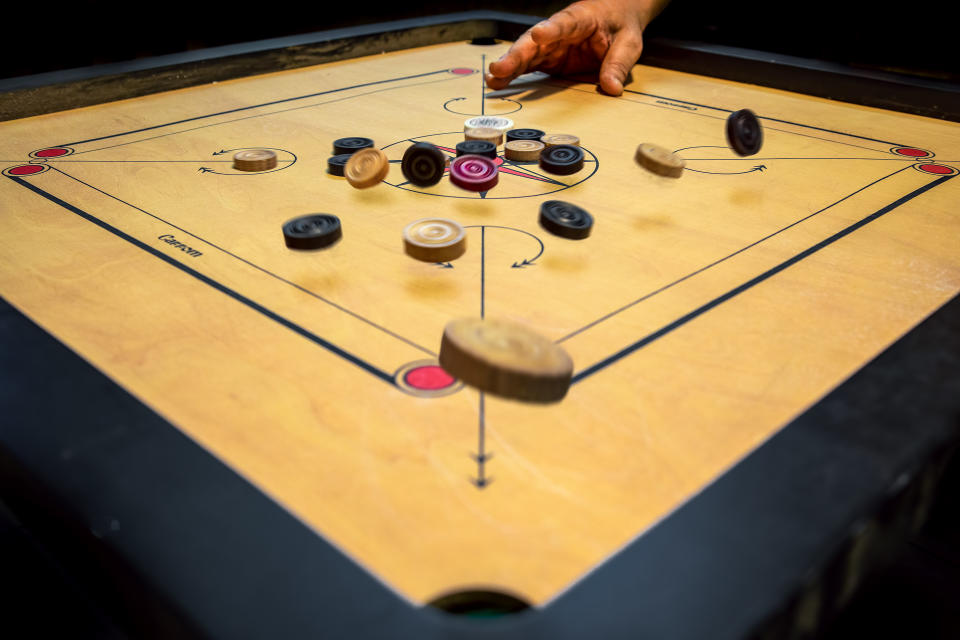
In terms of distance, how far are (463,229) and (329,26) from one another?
14.7ft

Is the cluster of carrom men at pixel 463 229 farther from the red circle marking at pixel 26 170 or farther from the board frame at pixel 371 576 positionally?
the red circle marking at pixel 26 170

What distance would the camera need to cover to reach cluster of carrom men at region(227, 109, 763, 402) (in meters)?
0.94

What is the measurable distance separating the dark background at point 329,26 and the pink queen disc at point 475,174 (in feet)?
8.95

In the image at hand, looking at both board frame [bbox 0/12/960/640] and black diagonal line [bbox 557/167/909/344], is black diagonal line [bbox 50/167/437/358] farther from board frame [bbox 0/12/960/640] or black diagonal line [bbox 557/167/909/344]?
board frame [bbox 0/12/960/640]

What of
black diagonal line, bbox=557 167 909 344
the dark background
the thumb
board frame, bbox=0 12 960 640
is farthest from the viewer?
the dark background

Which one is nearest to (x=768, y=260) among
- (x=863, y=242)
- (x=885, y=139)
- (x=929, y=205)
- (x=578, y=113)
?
(x=863, y=242)

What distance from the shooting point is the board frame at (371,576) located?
2.12 feet

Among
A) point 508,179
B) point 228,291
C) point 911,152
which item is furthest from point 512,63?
point 228,291

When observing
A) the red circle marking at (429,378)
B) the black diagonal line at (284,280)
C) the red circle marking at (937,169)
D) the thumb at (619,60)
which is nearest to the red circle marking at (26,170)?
the black diagonal line at (284,280)

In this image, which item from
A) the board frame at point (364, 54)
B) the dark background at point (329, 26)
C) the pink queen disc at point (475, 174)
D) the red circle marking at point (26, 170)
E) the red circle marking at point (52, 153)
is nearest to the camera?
the pink queen disc at point (475, 174)

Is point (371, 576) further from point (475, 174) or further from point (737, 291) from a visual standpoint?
point (475, 174)

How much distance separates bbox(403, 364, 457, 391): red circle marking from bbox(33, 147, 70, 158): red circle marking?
4.87 ft

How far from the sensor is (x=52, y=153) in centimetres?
198

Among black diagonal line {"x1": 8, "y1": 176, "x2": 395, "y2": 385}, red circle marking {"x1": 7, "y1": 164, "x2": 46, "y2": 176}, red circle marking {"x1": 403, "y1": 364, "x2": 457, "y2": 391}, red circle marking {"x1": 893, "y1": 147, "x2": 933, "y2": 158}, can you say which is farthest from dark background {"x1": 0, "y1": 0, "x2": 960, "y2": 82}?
red circle marking {"x1": 403, "y1": 364, "x2": 457, "y2": 391}
